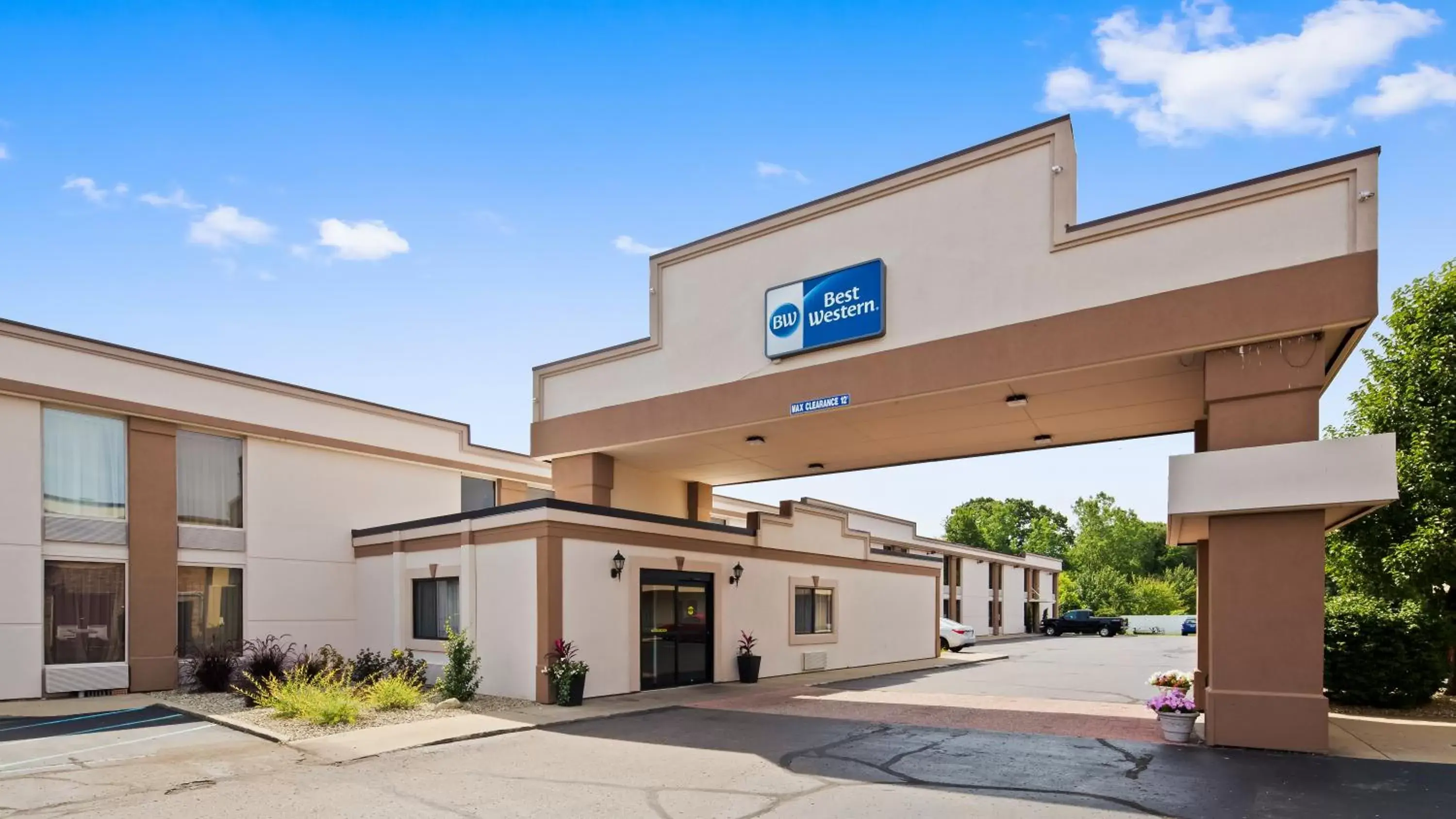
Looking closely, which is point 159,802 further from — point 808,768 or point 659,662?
point 659,662

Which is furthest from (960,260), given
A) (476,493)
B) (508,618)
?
(476,493)

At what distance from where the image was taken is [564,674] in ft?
51.0

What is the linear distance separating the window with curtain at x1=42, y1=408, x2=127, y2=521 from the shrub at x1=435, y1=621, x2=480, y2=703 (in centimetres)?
750

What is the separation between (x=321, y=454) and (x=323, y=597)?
3.31m

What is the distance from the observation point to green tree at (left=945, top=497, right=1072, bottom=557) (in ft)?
311

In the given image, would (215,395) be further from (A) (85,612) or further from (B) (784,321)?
(B) (784,321)

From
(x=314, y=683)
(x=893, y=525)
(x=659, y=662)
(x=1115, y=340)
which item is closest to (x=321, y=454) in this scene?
(x=314, y=683)

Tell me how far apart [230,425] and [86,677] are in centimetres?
553

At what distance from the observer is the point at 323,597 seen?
20.9 meters

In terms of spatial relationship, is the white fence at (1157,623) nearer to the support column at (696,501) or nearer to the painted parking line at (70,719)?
the support column at (696,501)

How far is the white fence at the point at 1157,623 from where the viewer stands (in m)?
60.0

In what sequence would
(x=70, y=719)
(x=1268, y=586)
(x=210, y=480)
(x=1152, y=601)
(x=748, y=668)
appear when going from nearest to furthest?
(x=1268, y=586) → (x=70, y=719) → (x=210, y=480) → (x=748, y=668) → (x=1152, y=601)

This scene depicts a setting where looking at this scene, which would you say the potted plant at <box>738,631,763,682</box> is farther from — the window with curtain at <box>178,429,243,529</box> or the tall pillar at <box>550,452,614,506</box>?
the window with curtain at <box>178,429,243,529</box>

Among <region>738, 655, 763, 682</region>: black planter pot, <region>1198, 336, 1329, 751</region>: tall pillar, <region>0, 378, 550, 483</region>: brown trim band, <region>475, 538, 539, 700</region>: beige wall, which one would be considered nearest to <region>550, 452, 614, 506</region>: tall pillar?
<region>475, 538, 539, 700</region>: beige wall
